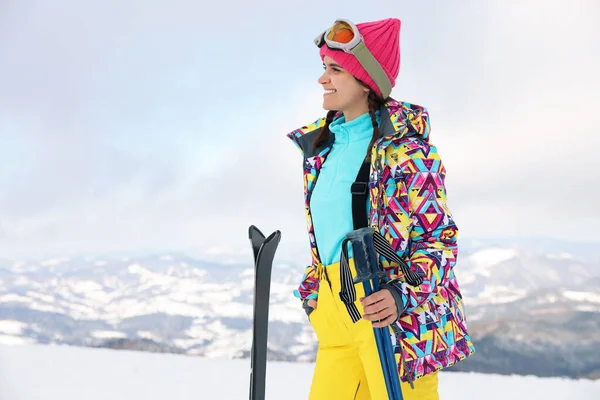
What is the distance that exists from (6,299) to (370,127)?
4.39 metres

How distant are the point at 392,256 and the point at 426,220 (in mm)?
112

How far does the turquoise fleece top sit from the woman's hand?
16 centimetres

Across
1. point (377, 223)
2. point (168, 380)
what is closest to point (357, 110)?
A: point (377, 223)

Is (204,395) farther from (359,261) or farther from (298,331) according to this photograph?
(359,261)

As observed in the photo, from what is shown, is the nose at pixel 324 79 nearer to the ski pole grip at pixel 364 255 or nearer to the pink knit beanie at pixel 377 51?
the pink knit beanie at pixel 377 51

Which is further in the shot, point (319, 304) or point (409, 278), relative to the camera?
point (319, 304)

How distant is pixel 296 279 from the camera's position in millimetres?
3945

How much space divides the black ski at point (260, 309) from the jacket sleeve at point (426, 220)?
311mm

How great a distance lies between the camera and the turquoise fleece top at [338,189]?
135 cm

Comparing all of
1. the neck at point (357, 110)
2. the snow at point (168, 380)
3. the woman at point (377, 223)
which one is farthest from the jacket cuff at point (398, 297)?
the snow at point (168, 380)

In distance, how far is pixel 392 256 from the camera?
1.20m

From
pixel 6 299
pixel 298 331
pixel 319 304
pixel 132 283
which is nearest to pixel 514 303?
pixel 298 331

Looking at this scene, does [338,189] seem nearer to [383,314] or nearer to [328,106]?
[328,106]

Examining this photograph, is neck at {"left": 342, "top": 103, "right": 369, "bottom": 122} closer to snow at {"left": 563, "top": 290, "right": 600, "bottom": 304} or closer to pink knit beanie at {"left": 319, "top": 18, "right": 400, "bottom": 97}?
pink knit beanie at {"left": 319, "top": 18, "right": 400, "bottom": 97}
